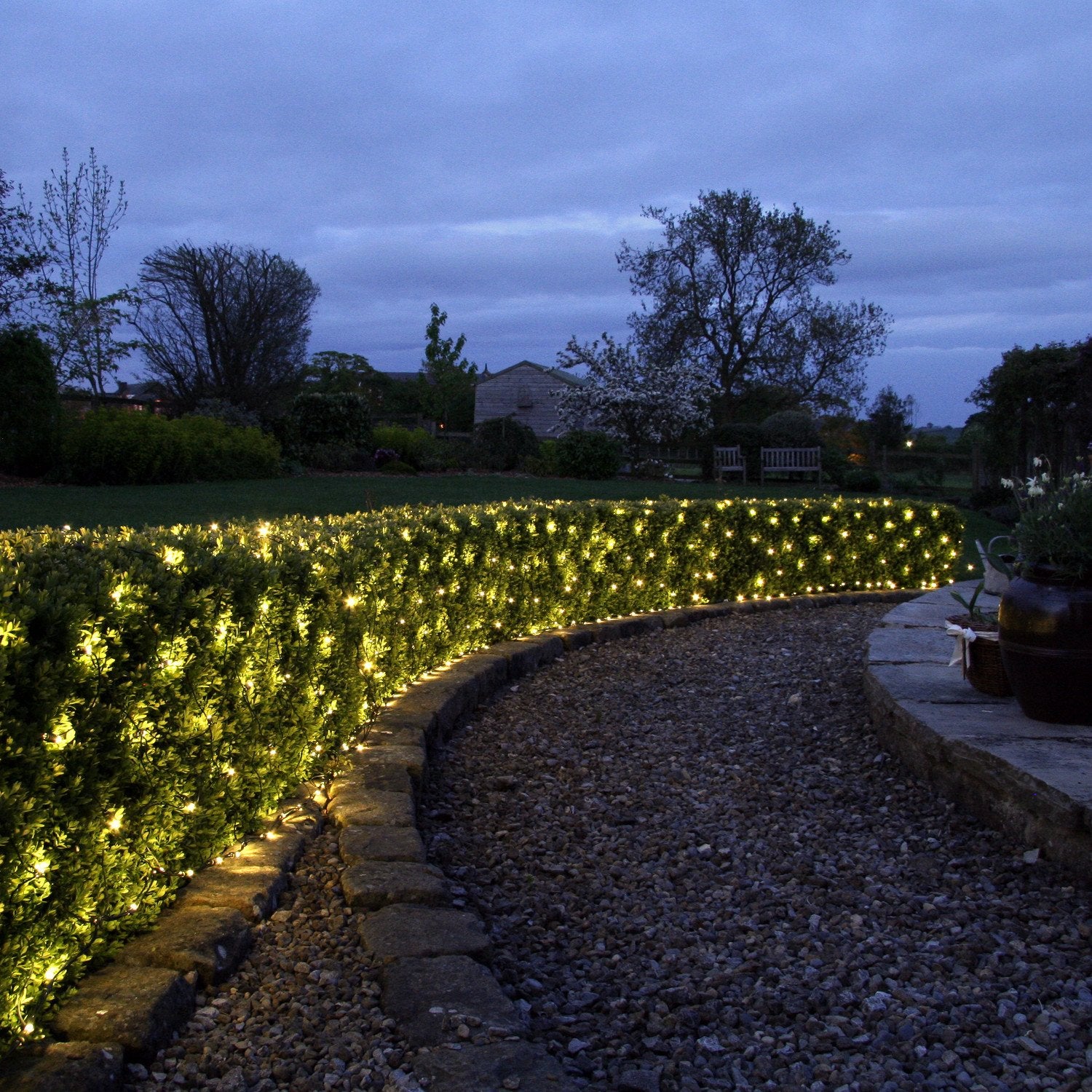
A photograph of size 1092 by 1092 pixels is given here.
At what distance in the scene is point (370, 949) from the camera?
1.91m

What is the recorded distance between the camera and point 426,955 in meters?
1.85

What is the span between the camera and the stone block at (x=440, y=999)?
1.60 meters

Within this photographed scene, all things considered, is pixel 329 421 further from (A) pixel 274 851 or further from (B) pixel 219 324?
(A) pixel 274 851

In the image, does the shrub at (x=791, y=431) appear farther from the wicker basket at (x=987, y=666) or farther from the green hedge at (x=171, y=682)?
the wicker basket at (x=987, y=666)

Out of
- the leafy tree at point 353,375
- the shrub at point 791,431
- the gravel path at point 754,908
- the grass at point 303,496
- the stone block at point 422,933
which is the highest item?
the leafy tree at point 353,375

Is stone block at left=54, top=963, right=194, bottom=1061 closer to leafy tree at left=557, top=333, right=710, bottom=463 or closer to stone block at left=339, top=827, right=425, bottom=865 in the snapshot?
stone block at left=339, top=827, right=425, bottom=865

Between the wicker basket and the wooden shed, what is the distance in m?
31.9

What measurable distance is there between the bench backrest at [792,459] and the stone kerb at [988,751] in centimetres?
1306

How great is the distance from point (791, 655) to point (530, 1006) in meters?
3.58

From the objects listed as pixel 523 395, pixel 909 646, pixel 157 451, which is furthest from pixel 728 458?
pixel 523 395

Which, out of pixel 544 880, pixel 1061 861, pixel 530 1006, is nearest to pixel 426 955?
pixel 530 1006

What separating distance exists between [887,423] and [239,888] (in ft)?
84.6

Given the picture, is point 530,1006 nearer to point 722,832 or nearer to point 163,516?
point 722,832

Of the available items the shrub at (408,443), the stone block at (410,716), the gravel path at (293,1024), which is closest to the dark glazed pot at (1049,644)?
the stone block at (410,716)
